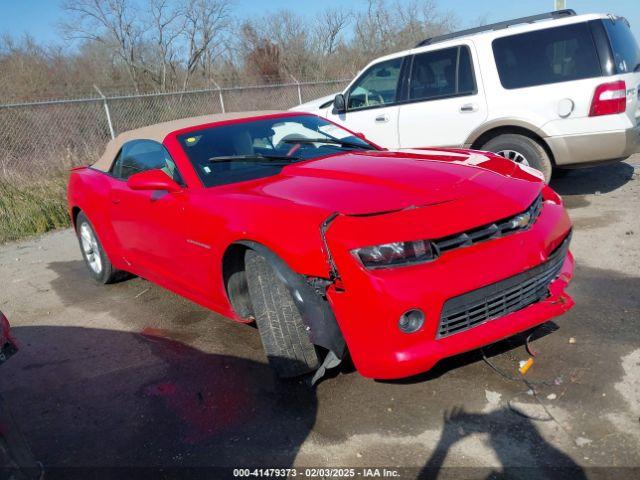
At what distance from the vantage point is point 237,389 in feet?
10.6

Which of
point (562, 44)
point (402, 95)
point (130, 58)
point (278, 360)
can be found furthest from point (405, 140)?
point (130, 58)

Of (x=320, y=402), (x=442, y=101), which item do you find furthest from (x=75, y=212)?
(x=442, y=101)

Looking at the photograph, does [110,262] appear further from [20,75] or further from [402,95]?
[20,75]

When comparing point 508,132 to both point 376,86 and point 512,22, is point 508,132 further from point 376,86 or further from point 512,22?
point 376,86

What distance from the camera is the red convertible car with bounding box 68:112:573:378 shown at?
8.41ft

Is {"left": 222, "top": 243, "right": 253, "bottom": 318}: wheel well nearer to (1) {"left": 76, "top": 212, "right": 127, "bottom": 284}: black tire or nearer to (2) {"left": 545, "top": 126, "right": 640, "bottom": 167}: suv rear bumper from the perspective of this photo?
(1) {"left": 76, "top": 212, "right": 127, "bottom": 284}: black tire

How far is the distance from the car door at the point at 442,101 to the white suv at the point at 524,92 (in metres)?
0.01

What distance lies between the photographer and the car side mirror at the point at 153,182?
361cm

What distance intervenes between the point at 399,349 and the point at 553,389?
930 millimetres

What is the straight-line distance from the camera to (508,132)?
6266 mm

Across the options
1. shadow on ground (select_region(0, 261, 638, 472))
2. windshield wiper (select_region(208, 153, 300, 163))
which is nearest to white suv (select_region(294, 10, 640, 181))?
shadow on ground (select_region(0, 261, 638, 472))

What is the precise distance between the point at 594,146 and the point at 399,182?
365 centimetres

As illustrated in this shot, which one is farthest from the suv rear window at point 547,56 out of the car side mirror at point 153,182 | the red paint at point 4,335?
the red paint at point 4,335

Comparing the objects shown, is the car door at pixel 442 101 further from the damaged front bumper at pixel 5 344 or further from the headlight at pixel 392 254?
the damaged front bumper at pixel 5 344
